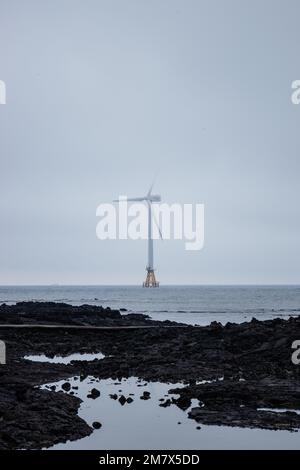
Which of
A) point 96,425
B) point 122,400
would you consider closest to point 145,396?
point 122,400

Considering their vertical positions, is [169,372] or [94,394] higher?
[94,394]

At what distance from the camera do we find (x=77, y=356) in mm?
31266

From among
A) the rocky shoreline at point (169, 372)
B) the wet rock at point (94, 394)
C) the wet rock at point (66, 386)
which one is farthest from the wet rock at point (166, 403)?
the wet rock at point (66, 386)

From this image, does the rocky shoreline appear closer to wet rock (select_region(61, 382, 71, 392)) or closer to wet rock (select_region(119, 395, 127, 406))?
wet rock (select_region(61, 382, 71, 392))

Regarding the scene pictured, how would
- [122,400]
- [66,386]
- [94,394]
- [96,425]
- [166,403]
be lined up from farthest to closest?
[66,386]
[94,394]
[122,400]
[166,403]
[96,425]

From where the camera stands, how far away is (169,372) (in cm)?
2439

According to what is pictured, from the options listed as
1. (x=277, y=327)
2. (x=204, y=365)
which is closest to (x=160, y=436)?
(x=204, y=365)

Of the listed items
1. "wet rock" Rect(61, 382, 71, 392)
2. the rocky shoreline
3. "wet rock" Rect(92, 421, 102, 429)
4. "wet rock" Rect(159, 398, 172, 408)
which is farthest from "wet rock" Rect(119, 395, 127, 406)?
"wet rock" Rect(92, 421, 102, 429)

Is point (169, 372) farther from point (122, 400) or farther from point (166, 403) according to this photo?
point (166, 403)

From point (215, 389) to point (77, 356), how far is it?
13478 mm

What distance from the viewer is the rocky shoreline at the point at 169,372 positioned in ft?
50.0

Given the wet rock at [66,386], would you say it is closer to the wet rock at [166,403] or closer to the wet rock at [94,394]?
the wet rock at [94,394]

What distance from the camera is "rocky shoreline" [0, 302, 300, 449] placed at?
50.0 feet
